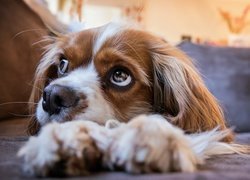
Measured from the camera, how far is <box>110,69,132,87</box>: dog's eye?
1295mm

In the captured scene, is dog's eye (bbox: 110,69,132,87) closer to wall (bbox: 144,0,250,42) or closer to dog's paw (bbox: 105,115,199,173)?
dog's paw (bbox: 105,115,199,173)

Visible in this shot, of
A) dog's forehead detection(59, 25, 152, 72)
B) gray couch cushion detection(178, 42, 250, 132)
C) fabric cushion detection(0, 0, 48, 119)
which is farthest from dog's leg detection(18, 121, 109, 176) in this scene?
gray couch cushion detection(178, 42, 250, 132)

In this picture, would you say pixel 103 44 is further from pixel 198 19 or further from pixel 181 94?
pixel 198 19

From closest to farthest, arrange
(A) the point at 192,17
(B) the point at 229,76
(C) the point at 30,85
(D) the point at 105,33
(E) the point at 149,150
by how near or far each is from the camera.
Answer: (E) the point at 149,150 → (D) the point at 105,33 → (C) the point at 30,85 → (B) the point at 229,76 → (A) the point at 192,17

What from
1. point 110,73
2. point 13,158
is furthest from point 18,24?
point 13,158

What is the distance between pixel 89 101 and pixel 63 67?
0.28 meters

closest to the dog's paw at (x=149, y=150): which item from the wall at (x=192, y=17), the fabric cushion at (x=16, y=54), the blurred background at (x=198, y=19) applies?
the fabric cushion at (x=16, y=54)

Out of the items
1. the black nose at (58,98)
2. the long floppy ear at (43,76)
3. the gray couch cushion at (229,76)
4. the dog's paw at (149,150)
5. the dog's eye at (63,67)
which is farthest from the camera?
the gray couch cushion at (229,76)

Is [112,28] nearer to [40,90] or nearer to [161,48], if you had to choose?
[161,48]

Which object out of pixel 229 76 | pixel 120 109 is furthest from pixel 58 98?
pixel 229 76

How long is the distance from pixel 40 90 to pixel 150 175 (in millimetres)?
931

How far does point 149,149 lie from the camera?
2.36ft

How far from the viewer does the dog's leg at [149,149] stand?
0.72m

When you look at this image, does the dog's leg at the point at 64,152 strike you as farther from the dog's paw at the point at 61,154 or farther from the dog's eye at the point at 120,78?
the dog's eye at the point at 120,78
